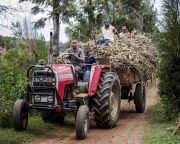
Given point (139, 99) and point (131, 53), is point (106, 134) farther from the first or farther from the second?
point (139, 99)

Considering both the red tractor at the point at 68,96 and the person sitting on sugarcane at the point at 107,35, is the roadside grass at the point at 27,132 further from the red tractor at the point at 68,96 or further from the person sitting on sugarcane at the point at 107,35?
the person sitting on sugarcane at the point at 107,35

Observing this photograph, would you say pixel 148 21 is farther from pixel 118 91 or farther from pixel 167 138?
pixel 167 138

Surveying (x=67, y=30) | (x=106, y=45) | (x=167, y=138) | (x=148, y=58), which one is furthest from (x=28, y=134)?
(x=67, y=30)

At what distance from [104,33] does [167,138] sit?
723 centimetres

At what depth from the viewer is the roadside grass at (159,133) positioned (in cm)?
1139

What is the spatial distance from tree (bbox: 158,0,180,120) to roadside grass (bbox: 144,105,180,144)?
0.49 meters

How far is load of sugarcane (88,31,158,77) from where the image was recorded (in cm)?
1567

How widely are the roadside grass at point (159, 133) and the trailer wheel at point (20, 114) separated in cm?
299

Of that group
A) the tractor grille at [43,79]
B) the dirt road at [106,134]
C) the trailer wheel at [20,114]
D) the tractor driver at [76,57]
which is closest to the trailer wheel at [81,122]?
the dirt road at [106,134]

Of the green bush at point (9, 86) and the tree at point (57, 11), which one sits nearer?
the green bush at point (9, 86)

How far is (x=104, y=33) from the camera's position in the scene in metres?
18.1

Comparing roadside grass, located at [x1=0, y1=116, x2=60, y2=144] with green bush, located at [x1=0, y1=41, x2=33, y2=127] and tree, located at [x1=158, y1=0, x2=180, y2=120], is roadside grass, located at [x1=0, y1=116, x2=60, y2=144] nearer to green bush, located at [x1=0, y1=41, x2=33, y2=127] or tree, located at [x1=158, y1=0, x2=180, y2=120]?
green bush, located at [x1=0, y1=41, x2=33, y2=127]

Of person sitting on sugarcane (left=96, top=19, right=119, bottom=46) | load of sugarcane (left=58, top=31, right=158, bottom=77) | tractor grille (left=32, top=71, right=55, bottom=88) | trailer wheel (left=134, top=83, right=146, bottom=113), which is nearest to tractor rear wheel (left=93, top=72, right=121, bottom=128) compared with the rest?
load of sugarcane (left=58, top=31, right=158, bottom=77)

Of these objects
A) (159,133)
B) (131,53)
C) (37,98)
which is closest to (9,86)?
(37,98)
